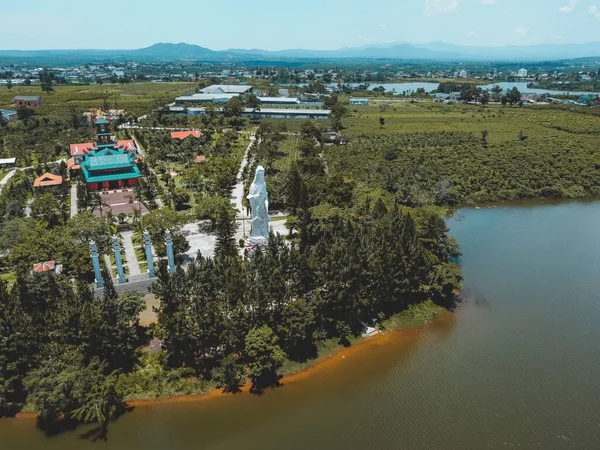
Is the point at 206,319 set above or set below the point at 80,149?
below

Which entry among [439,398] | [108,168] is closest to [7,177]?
[108,168]

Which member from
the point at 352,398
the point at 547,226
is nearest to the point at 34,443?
the point at 352,398

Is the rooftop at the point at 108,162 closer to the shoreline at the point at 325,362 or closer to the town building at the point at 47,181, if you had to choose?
the town building at the point at 47,181

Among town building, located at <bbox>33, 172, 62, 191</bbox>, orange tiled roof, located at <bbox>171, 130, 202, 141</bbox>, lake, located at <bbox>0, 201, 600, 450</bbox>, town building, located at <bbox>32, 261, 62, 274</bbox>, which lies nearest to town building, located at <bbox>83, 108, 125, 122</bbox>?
orange tiled roof, located at <bbox>171, 130, 202, 141</bbox>

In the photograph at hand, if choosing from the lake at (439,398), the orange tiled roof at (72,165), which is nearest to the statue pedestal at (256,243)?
the lake at (439,398)

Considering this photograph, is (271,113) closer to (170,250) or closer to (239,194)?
(239,194)
